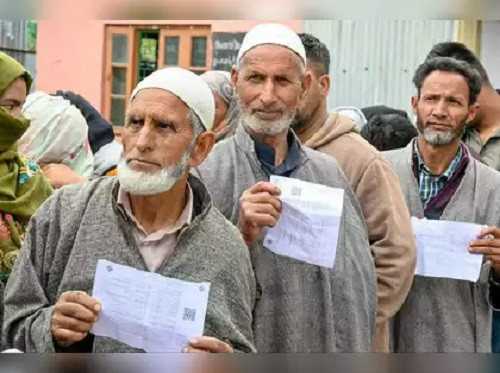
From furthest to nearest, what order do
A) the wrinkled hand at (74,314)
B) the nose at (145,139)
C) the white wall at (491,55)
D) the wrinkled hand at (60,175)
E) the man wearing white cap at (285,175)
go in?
1. the white wall at (491,55)
2. the wrinkled hand at (60,175)
3. the man wearing white cap at (285,175)
4. the nose at (145,139)
5. the wrinkled hand at (74,314)

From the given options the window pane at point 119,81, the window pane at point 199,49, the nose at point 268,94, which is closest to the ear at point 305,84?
the nose at point 268,94

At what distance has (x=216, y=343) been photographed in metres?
1.70

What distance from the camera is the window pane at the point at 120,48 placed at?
10.2 meters

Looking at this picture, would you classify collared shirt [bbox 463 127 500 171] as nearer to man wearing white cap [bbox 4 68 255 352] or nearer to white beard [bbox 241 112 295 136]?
white beard [bbox 241 112 295 136]

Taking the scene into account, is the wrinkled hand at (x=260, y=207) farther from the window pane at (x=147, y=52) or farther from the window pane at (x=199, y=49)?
the window pane at (x=199, y=49)

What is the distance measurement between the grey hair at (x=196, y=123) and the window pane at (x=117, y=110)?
762 centimetres

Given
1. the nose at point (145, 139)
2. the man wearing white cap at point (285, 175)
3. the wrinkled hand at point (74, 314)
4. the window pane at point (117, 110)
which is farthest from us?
the window pane at point (117, 110)

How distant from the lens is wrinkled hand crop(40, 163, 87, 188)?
10.9ft

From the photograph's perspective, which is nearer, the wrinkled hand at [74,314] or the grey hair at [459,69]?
the wrinkled hand at [74,314]

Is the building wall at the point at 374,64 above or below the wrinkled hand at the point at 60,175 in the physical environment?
above

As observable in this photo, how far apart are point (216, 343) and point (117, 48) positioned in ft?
29.2

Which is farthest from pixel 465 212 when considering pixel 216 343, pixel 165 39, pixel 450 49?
pixel 165 39

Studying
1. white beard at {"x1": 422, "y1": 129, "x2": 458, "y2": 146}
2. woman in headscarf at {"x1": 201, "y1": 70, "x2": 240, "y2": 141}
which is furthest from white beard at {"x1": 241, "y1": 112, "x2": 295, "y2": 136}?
woman in headscarf at {"x1": 201, "y1": 70, "x2": 240, "y2": 141}

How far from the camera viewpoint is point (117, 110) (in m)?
10.2
